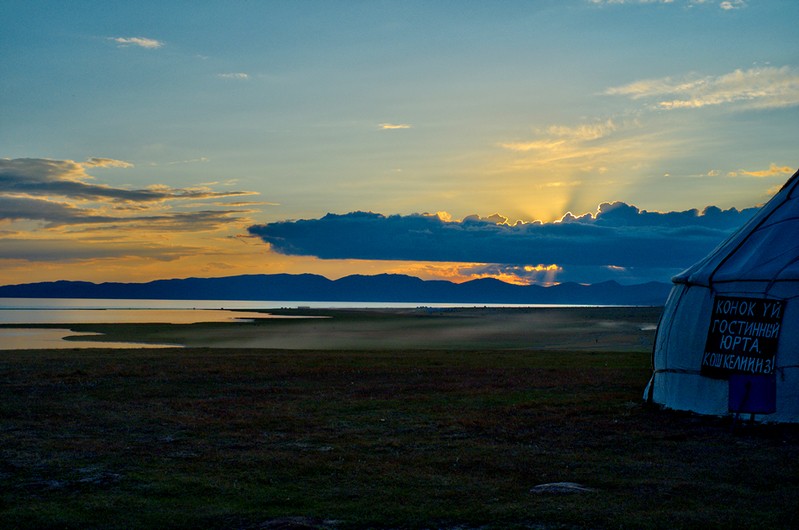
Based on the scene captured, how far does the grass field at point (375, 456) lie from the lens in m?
11.0

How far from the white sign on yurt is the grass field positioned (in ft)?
4.58

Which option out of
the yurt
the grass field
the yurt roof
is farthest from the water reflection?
the yurt roof

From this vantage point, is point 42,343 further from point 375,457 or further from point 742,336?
point 742,336

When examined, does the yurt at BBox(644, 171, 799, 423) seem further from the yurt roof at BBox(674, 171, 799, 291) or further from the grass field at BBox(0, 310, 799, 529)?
the grass field at BBox(0, 310, 799, 529)

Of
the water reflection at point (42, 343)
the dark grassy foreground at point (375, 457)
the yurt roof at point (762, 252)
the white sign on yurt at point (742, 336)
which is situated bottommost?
the water reflection at point (42, 343)

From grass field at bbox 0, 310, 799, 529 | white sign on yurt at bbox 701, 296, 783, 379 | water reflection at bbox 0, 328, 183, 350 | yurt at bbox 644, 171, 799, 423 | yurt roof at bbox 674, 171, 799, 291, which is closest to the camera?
grass field at bbox 0, 310, 799, 529

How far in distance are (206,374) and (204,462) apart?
57.4ft

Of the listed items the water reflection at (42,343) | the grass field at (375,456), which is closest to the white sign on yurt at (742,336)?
the grass field at (375,456)

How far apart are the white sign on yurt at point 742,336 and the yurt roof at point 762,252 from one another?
0.58m

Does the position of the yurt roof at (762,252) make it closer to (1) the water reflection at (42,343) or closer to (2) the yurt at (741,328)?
(2) the yurt at (741,328)

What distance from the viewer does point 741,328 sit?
18438mm

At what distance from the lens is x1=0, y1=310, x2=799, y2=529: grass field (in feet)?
36.1

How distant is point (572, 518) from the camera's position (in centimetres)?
1053

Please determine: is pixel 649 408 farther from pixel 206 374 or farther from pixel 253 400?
pixel 206 374
